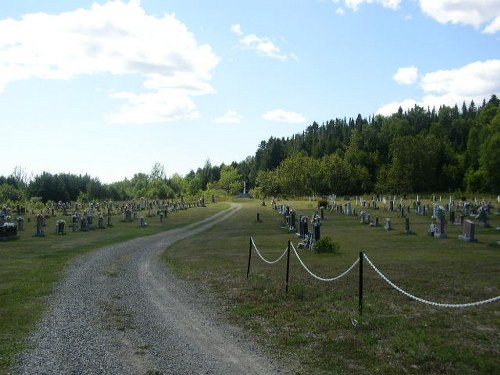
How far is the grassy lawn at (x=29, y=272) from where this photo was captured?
1010 cm

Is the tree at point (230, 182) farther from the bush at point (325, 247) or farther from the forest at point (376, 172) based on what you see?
the bush at point (325, 247)

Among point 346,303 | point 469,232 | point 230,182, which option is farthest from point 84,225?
point 230,182

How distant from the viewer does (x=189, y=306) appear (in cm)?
1265

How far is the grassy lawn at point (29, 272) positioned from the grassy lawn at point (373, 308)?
4.46 m

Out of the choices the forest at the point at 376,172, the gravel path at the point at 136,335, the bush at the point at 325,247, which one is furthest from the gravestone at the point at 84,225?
the forest at the point at 376,172

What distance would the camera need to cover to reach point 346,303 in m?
11.7

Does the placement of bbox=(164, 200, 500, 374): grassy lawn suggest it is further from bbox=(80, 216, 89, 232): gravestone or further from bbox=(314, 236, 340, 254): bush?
bbox=(80, 216, 89, 232): gravestone

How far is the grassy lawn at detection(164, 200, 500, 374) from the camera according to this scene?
793 cm

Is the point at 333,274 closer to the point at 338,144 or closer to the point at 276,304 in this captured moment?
the point at 276,304

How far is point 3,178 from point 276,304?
118m

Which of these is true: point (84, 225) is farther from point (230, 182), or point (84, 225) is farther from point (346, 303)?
point (230, 182)

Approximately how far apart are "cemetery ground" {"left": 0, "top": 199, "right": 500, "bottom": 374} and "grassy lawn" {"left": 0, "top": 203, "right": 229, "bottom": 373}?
0.13 feet

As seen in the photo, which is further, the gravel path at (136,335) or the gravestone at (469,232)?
the gravestone at (469,232)

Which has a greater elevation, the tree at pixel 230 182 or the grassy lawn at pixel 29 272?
the tree at pixel 230 182
